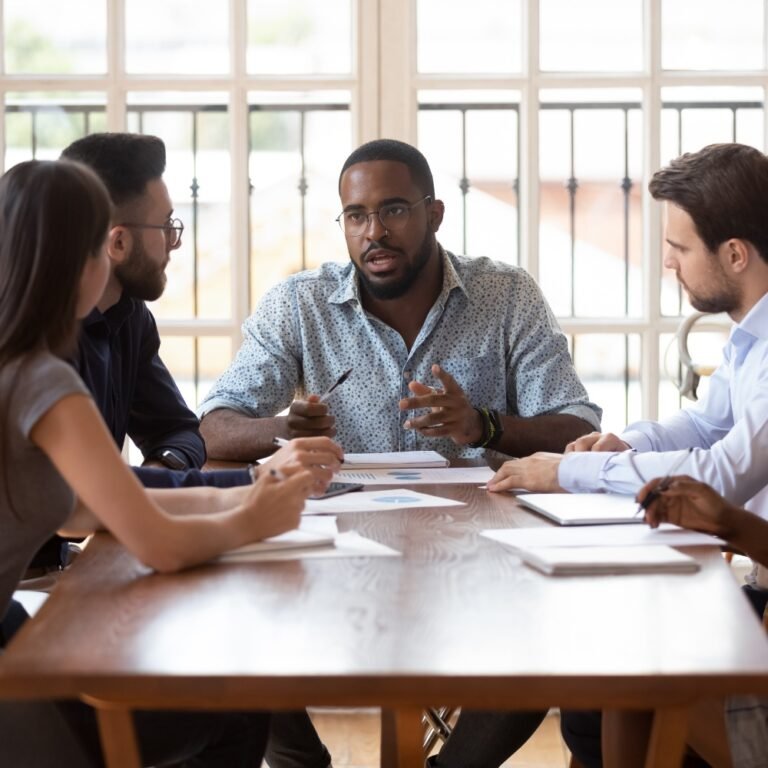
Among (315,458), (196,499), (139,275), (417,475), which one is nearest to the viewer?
(196,499)

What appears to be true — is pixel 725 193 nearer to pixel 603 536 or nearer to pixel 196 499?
pixel 603 536

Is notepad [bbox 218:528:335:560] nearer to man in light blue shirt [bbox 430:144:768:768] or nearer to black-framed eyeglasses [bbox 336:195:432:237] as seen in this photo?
man in light blue shirt [bbox 430:144:768:768]

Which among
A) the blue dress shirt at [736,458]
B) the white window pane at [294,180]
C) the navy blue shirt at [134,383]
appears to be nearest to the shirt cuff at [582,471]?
the blue dress shirt at [736,458]

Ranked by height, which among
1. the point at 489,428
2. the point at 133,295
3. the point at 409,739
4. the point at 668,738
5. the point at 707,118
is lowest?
the point at 409,739

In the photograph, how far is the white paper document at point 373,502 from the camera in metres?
2.00

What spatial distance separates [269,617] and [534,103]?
A: 258 cm

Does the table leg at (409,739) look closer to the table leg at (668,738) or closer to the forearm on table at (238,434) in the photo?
the table leg at (668,738)

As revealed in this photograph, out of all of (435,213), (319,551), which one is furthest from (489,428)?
(319,551)

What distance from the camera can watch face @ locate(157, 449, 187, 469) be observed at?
2.48 metres

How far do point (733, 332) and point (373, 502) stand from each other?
79 cm

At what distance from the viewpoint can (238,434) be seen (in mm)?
2699

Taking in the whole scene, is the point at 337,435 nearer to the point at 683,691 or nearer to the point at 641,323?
the point at 641,323

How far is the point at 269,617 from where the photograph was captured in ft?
4.28

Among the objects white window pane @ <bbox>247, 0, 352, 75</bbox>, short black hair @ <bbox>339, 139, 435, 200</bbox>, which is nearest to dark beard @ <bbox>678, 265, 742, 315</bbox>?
short black hair @ <bbox>339, 139, 435, 200</bbox>
